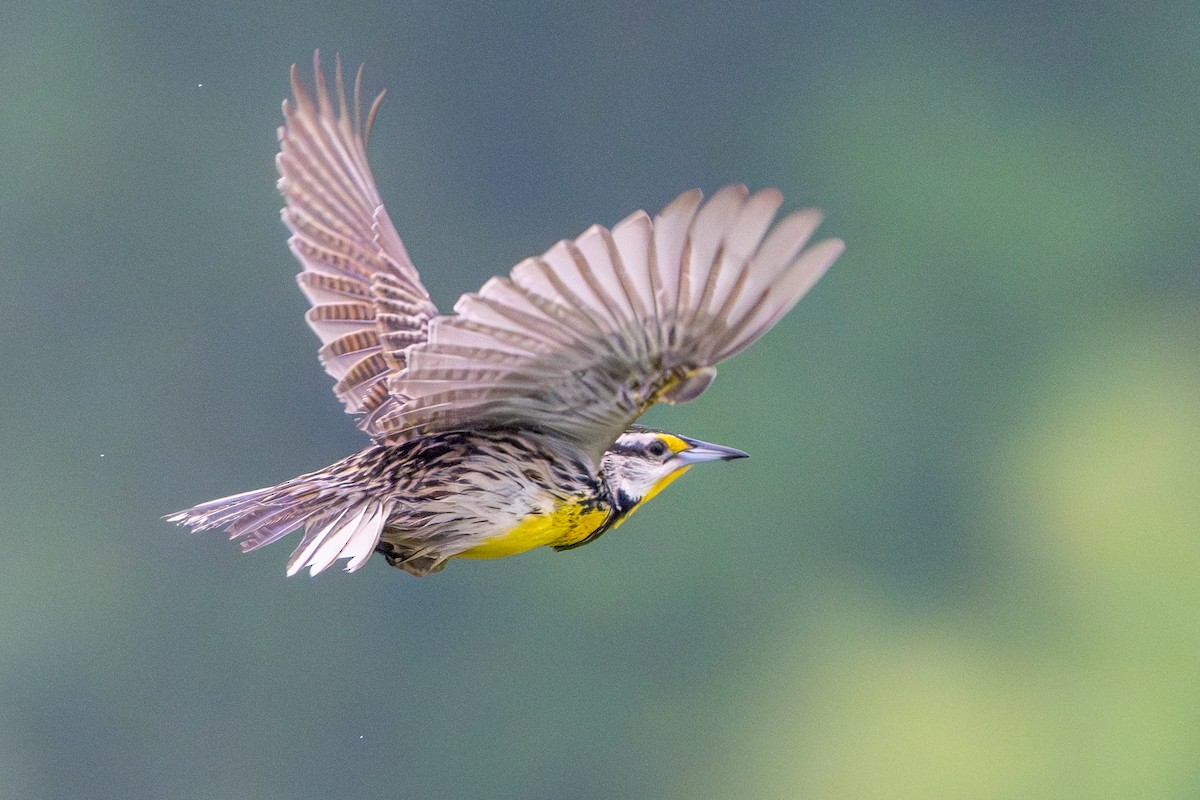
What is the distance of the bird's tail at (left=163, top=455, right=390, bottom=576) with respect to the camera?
2.37 metres

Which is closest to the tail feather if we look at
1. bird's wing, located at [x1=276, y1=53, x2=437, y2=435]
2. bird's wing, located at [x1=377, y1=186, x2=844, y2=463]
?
bird's wing, located at [x1=377, y1=186, x2=844, y2=463]

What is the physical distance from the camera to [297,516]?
2.44m

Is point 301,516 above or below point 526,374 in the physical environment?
below

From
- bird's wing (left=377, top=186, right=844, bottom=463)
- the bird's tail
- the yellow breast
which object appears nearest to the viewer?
bird's wing (left=377, top=186, right=844, bottom=463)

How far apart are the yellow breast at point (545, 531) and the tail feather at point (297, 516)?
0.54 feet

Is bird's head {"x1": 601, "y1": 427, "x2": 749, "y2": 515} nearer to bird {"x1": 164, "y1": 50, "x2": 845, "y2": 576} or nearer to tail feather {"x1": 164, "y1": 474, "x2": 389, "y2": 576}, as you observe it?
bird {"x1": 164, "y1": 50, "x2": 845, "y2": 576}

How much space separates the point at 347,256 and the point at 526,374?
800 millimetres

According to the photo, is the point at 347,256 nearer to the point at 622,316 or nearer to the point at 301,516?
the point at 301,516

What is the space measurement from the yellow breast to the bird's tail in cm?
16

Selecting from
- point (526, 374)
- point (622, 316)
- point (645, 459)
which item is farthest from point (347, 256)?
point (622, 316)

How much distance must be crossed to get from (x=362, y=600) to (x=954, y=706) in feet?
9.55

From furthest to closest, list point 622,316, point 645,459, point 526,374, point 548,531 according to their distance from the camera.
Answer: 1. point 645,459
2. point 548,531
3. point 526,374
4. point 622,316

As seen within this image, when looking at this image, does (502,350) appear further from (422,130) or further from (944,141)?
(944,141)

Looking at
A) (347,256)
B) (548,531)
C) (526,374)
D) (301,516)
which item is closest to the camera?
(526,374)
